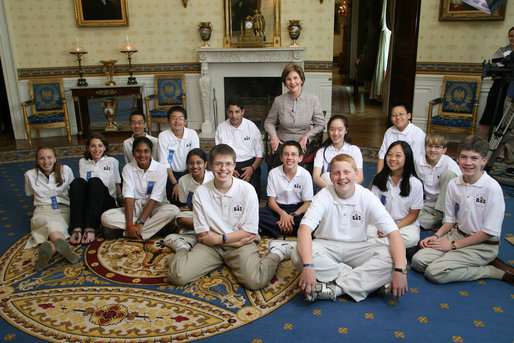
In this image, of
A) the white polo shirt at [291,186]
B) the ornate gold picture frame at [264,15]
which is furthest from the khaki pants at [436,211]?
the ornate gold picture frame at [264,15]

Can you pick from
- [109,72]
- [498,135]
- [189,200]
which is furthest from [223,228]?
[109,72]

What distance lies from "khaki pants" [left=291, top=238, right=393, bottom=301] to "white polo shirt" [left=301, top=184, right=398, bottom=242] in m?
0.07

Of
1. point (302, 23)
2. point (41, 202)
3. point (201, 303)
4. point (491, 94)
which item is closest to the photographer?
point (201, 303)

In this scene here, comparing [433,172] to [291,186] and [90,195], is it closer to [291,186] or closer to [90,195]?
[291,186]

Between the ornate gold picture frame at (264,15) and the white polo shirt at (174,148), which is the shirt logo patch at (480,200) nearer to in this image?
the white polo shirt at (174,148)

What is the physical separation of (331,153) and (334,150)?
4 cm

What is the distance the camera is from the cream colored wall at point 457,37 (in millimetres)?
6152

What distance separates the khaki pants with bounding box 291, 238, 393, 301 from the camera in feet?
8.39

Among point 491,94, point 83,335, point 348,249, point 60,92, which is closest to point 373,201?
point 348,249

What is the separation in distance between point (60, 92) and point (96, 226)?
4.13 metres

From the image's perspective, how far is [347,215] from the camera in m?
2.68

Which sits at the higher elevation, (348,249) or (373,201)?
(373,201)

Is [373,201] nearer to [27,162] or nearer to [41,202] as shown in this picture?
[41,202]

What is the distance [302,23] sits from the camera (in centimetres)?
677
